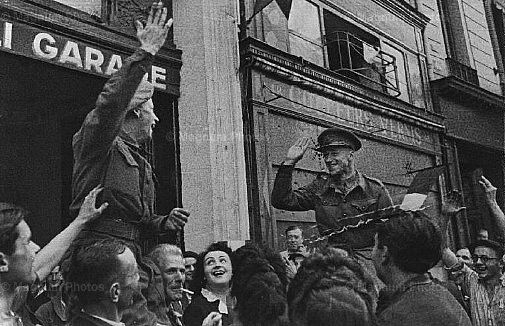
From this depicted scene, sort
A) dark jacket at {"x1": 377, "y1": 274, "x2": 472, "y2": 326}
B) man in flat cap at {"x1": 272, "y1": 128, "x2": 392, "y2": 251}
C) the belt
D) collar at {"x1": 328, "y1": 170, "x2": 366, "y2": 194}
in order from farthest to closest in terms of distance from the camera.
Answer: collar at {"x1": 328, "y1": 170, "x2": 366, "y2": 194}, man in flat cap at {"x1": 272, "y1": 128, "x2": 392, "y2": 251}, the belt, dark jacket at {"x1": 377, "y1": 274, "x2": 472, "y2": 326}

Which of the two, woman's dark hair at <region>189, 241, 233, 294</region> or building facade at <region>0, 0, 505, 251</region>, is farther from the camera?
building facade at <region>0, 0, 505, 251</region>

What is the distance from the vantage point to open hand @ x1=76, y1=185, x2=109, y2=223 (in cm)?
201

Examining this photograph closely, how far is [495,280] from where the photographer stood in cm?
351

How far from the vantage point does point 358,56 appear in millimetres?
4277

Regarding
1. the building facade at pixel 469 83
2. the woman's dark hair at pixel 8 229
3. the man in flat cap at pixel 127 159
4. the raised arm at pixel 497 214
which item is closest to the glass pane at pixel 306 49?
the building facade at pixel 469 83

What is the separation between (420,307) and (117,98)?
3.89ft

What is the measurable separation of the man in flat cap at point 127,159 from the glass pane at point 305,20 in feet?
6.18

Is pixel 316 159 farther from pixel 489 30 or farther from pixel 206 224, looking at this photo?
pixel 489 30

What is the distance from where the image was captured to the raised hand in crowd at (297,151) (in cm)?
328

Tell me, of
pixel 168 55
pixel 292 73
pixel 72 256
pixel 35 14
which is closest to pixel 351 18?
pixel 292 73

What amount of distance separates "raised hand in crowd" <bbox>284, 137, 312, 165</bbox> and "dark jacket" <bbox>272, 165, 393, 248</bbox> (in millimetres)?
61

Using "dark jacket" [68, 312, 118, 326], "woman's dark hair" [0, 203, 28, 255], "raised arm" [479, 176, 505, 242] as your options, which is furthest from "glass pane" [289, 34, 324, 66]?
"dark jacket" [68, 312, 118, 326]

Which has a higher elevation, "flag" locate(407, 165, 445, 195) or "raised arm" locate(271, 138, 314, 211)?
"flag" locate(407, 165, 445, 195)

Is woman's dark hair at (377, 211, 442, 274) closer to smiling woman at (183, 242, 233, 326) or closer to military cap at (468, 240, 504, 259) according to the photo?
smiling woman at (183, 242, 233, 326)
